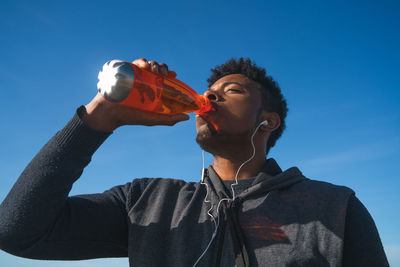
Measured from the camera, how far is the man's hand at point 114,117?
1.98 meters

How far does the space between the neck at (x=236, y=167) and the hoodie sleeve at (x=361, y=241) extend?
90 cm

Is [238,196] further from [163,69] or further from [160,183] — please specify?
[163,69]

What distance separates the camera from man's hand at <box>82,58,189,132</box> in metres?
1.98

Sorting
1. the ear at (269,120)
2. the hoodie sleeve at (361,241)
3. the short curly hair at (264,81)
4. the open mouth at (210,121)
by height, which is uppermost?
the short curly hair at (264,81)

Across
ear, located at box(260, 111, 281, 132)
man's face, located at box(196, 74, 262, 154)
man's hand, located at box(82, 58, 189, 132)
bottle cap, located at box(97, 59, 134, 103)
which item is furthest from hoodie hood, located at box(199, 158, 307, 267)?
bottle cap, located at box(97, 59, 134, 103)

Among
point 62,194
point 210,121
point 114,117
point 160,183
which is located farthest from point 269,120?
point 62,194

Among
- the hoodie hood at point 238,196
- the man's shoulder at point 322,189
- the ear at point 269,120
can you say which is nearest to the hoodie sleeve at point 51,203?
the hoodie hood at point 238,196

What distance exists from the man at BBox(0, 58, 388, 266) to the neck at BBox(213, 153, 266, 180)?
0.13 m

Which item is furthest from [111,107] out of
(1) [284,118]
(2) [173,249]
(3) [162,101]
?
(1) [284,118]

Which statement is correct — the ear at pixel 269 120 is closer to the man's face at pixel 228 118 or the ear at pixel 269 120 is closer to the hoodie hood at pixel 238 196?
the man's face at pixel 228 118

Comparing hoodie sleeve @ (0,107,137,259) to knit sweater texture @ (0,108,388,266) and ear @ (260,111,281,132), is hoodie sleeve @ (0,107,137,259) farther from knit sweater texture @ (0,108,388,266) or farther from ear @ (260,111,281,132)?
ear @ (260,111,281,132)

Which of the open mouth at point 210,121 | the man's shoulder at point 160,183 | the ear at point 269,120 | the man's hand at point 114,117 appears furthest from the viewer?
the ear at point 269,120

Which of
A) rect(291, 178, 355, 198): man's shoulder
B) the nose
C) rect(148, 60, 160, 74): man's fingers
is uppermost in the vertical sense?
the nose

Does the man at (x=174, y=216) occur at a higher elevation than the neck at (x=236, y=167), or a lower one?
lower
